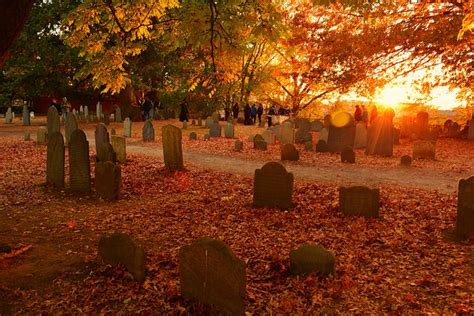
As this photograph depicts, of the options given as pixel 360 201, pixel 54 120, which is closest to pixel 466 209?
pixel 360 201

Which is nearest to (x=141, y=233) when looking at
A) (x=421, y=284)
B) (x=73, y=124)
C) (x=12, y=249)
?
(x=12, y=249)

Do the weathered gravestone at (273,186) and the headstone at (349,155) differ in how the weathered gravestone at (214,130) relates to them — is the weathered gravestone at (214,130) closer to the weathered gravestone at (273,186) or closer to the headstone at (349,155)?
the headstone at (349,155)

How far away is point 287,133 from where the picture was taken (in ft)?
55.8

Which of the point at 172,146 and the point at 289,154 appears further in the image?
the point at 289,154

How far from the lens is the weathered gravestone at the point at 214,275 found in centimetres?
370

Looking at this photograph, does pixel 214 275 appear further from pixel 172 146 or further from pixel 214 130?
pixel 214 130

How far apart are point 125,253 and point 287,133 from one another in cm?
1310

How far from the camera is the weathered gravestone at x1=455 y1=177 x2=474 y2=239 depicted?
18.7 ft

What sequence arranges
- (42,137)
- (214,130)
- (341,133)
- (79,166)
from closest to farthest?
(79,166) < (341,133) < (42,137) < (214,130)

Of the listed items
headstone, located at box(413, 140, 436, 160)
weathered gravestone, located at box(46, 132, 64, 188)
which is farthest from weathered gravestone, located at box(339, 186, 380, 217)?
headstone, located at box(413, 140, 436, 160)

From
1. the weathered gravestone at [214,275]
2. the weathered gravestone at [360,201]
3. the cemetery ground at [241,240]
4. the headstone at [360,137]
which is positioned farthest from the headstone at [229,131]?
the weathered gravestone at [214,275]

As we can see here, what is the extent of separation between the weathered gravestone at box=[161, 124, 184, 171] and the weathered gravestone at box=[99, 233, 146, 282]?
585 centimetres

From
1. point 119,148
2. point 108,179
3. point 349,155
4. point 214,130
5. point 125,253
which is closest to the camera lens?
point 125,253

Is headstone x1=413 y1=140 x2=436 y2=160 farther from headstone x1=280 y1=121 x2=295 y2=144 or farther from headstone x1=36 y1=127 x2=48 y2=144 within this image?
headstone x1=36 y1=127 x2=48 y2=144
